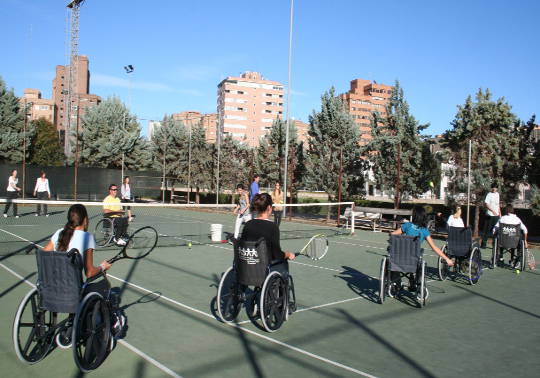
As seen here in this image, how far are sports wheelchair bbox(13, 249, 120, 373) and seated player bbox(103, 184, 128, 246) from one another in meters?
7.35

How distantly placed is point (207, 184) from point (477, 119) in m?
20.5

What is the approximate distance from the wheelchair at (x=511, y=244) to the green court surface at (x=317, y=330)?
0.70 m

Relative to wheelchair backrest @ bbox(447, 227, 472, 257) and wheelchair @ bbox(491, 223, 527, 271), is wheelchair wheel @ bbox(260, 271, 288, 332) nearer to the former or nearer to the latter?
wheelchair backrest @ bbox(447, 227, 472, 257)

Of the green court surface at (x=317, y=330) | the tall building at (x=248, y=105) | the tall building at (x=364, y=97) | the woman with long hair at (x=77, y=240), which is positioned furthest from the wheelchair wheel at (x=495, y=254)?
the tall building at (x=364, y=97)

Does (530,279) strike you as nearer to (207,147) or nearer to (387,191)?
(387,191)

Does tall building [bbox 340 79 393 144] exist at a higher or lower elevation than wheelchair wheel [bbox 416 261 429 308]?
higher

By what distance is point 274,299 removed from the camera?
6.09 m

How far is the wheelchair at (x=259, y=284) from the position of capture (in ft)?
19.2

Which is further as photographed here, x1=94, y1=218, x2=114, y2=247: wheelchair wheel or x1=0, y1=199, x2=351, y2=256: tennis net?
x1=0, y1=199, x2=351, y2=256: tennis net

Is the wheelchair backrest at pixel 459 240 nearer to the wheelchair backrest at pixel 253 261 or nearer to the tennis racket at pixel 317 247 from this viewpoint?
the tennis racket at pixel 317 247

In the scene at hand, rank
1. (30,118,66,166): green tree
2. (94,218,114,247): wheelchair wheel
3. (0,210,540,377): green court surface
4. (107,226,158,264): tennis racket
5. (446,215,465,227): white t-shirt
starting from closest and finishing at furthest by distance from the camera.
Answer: (0,210,540,377): green court surface < (446,215,465,227): white t-shirt < (107,226,158,264): tennis racket < (94,218,114,247): wheelchair wheel < (30,118,66,166): green tree

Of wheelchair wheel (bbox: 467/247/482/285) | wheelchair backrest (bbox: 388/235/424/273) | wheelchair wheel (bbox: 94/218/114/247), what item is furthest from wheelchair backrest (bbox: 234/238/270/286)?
wheelchair wheel (bbox: 94/218/114/247)

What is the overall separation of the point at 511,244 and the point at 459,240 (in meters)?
2.26

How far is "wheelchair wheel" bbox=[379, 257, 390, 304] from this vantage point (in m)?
7.43
